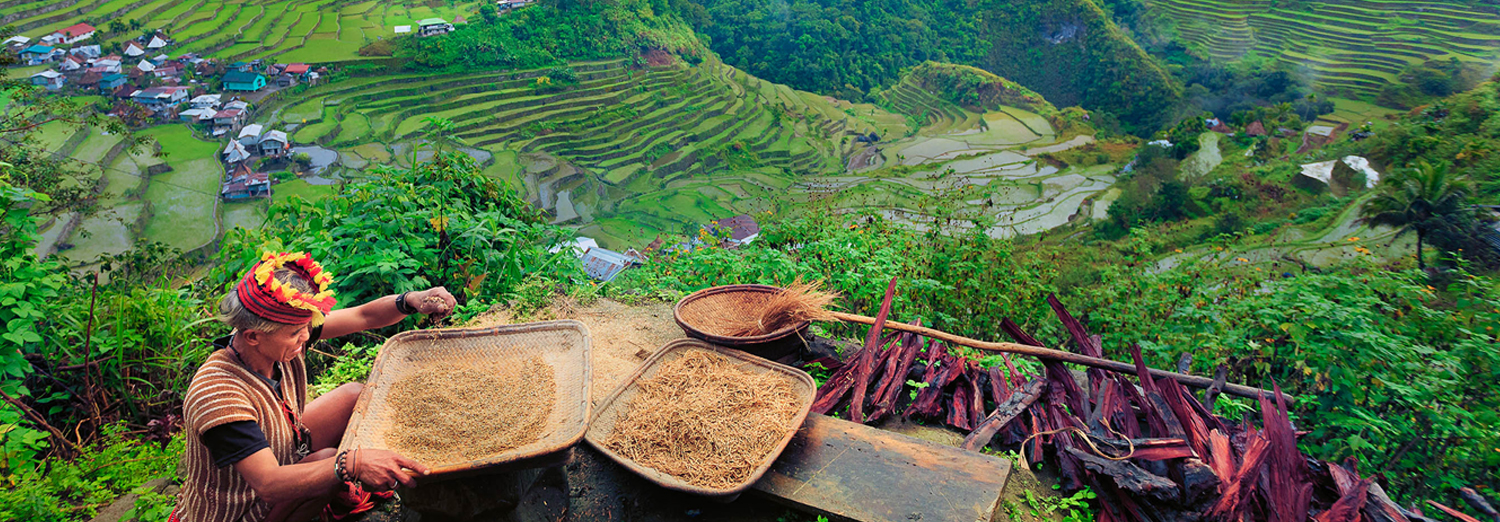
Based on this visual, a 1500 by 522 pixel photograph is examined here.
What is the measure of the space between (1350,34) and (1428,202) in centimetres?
3006

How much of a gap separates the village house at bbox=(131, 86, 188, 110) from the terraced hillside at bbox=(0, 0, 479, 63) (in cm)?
208

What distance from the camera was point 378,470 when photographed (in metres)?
1.69

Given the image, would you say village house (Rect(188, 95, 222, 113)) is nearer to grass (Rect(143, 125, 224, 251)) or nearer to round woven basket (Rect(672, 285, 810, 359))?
grass (Rect(143, 125, 224, 251))

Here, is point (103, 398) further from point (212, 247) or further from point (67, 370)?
point (212, 247)

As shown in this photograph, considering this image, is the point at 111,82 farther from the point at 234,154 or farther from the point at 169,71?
the point at 234,154

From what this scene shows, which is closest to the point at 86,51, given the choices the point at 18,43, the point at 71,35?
the point at 71,35

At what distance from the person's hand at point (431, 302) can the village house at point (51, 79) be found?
71.3ft

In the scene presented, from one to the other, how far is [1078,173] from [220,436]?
34.0m

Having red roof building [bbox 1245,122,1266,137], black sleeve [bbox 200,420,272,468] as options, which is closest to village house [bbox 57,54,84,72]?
black sleeve [bbox 200,420,272,468]

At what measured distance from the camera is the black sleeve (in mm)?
1625

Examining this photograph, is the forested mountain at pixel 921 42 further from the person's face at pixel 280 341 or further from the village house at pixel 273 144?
the person's face at pixel 280 341

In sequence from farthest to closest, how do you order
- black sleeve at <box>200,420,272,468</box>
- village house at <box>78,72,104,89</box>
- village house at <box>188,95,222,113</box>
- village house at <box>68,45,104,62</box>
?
village house at <box>188,95,222,113</box>, village house at <box>68,45,104,62</box>, village house at <box>78,72,104,89</box>, black sleeve at <box>200,420,272,468</box>

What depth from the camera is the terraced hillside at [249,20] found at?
1788 centimetres

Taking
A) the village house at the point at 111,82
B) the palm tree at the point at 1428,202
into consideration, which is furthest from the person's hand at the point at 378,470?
the village house at the point at 111,82
